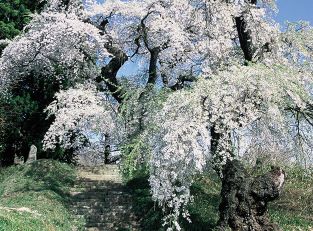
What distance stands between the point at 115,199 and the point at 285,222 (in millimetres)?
5938

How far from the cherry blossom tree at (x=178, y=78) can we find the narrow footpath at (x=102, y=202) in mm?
1619

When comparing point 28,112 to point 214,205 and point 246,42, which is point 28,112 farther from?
point 246,42

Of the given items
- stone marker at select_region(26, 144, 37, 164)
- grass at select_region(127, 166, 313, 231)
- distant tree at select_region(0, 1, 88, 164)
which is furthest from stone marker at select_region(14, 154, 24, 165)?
grass at select_region(127, 166, 313, 231)

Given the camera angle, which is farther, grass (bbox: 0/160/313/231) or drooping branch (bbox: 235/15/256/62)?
drooping branch (bbox: 235/15/256/62)

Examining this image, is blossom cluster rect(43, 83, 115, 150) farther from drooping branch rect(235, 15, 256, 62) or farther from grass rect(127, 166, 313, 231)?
drooping branch rect(235, 15, 256, 62)

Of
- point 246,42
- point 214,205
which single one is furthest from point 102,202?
point 246,42

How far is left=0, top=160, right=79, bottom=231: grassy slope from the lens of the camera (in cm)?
877

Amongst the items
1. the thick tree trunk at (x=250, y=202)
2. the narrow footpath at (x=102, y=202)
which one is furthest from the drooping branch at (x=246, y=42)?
the narrow footpath at (x=102, y=202)

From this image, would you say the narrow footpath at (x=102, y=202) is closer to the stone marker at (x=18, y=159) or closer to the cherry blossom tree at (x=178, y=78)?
the cherry blossom tree at (x=178, y=78)

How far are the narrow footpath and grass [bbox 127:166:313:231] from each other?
0.39 m

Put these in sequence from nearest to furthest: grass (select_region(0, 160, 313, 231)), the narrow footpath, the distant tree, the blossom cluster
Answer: grass (select_region(0, 160, 313, 231)) < the narrow footpath < the blossom cluster < the distant tree

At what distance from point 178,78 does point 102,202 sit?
5591 mm

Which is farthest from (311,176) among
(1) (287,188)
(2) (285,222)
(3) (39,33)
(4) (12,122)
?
(4) (12,122)

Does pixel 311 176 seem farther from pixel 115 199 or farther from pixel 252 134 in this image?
pixel 115 199
